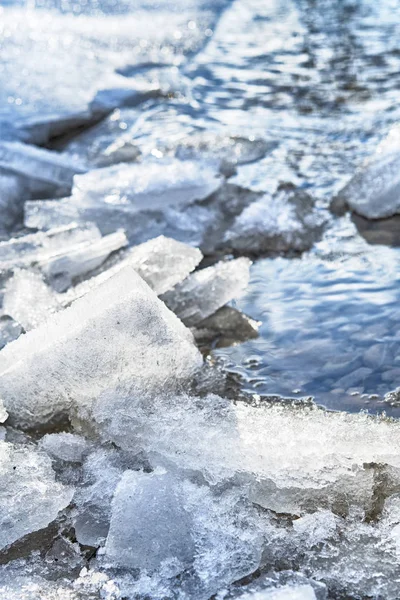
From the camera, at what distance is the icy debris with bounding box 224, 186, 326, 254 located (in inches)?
112

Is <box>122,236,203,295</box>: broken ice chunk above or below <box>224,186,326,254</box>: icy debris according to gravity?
above

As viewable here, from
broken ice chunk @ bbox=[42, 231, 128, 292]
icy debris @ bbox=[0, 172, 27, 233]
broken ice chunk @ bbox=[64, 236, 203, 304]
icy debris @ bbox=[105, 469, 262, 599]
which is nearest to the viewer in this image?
icy debris @ bbox=[105, 469, 262, 599]

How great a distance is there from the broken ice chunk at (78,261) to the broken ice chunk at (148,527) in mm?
1041

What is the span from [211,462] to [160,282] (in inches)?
32.4

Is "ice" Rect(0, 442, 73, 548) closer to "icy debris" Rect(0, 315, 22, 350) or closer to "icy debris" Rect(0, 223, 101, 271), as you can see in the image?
"icy debris" Rect(0, 315, 22, 350)

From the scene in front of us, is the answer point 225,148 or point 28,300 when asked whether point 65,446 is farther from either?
point 225,148

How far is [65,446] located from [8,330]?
0.52 meters

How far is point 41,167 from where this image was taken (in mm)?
3449

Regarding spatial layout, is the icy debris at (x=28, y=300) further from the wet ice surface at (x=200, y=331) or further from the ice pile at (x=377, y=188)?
the ice pile at (x=377, y=188)

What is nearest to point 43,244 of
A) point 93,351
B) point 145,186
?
point 145,186

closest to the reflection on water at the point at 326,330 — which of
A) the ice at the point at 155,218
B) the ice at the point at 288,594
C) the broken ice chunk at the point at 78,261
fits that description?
the ice at the point at 155,218

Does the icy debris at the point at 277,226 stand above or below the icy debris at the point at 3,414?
above

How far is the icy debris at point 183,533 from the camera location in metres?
1.52

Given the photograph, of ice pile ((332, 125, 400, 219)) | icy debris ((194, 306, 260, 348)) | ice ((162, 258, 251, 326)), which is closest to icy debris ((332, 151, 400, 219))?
ice pile ((332, 125, 400, 219))
